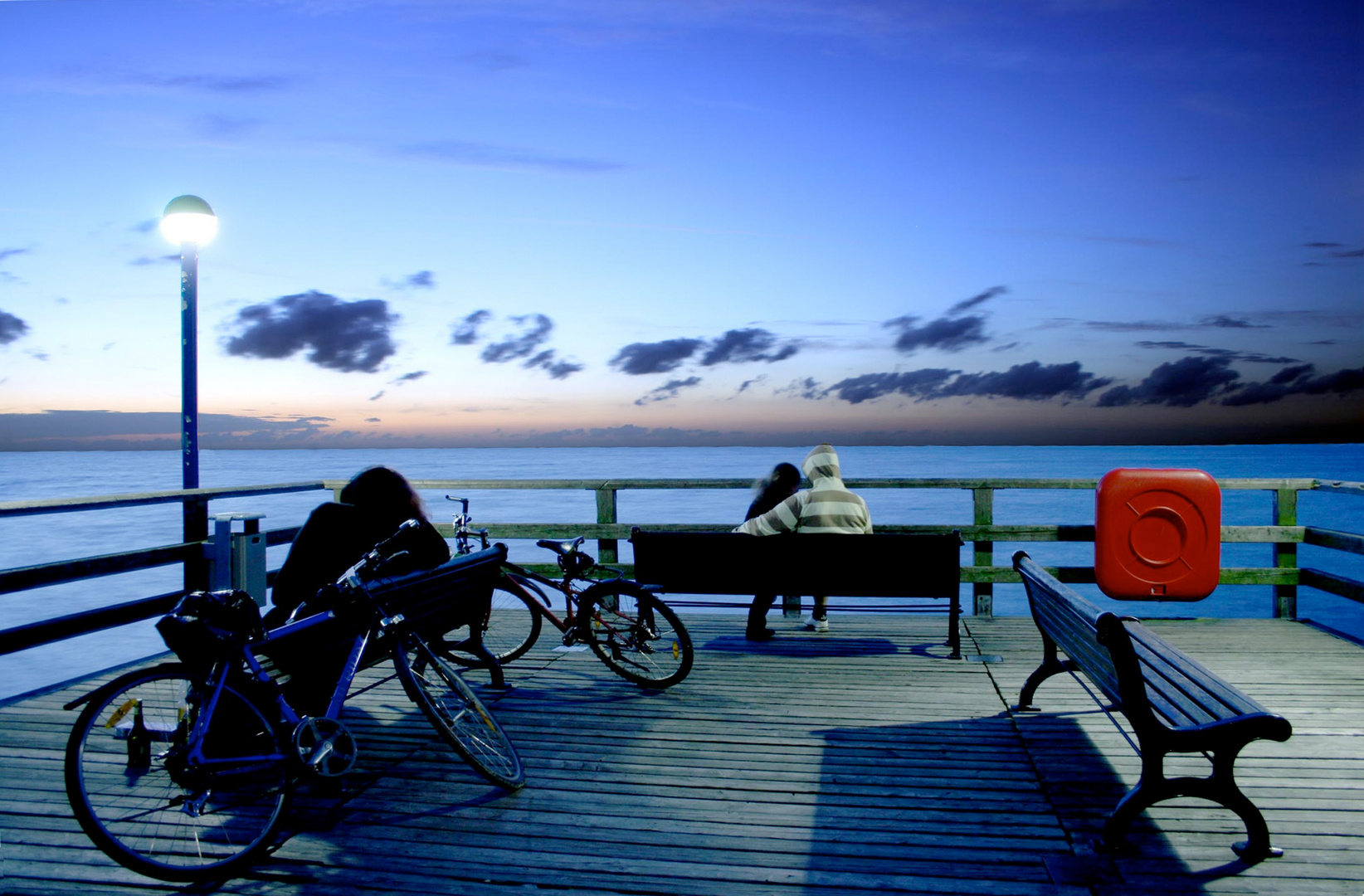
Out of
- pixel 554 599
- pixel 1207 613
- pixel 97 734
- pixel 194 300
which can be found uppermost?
pixel 194 300

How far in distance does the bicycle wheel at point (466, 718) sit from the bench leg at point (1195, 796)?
7.32ft

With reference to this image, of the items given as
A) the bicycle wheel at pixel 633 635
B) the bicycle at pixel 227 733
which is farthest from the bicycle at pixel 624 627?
the bicycle at pixel 227 733

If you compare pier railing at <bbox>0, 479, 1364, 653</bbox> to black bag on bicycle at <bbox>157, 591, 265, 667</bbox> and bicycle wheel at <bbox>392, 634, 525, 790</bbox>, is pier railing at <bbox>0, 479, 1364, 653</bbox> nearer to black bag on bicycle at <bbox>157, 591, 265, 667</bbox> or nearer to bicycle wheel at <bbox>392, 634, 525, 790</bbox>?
bicycle wheel at <bbox>392, 634, 525, 790</bbox>

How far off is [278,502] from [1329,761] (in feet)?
182

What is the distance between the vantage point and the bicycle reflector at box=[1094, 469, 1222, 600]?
20.8 feet

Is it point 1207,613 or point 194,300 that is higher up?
point 194,300

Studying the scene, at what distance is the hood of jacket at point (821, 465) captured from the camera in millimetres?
5969

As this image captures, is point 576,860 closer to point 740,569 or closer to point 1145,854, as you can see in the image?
point 1145,854

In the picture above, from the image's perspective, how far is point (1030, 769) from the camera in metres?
3.73

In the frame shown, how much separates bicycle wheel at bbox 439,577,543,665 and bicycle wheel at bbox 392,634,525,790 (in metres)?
0.85

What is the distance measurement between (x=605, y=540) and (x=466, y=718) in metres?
3.38

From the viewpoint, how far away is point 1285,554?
682 centimetres

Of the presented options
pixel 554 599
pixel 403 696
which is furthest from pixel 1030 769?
pixel 554 599

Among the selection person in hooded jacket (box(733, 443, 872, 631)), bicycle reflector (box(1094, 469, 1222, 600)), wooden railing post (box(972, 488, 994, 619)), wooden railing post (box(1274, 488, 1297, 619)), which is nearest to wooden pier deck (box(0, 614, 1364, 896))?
person in hooded jacket (box(733, 443, 872, 631))
